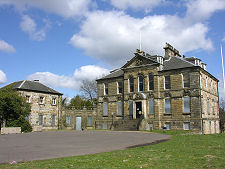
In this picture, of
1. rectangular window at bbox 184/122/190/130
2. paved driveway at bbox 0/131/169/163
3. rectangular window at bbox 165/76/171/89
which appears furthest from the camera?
rectangular window at bbox 165/76/171/89

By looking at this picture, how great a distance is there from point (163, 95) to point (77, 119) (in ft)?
57.3

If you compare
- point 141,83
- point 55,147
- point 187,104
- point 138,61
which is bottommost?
point 55,147

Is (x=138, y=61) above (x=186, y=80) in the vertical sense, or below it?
above

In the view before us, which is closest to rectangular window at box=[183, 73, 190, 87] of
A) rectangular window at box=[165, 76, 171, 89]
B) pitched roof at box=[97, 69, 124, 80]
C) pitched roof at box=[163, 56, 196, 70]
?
pitched roof at box=[163, 56, 196, 70]

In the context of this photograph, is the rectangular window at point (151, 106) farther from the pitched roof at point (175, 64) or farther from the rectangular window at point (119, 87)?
the rectangular window at point (119, 87)

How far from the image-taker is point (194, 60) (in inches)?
1401

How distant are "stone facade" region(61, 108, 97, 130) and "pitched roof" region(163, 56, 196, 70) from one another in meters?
16.9

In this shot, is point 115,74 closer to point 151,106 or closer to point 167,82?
point 151,106

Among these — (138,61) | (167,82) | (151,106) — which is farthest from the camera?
(138,61)

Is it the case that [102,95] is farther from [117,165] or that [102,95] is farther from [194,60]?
[117,165]

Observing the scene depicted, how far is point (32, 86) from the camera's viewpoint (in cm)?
4172

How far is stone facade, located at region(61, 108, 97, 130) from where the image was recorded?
4400cm

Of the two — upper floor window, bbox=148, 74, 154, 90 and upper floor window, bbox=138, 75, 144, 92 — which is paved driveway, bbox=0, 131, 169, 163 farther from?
upper floor window, bbox=138, 75, 144, 92

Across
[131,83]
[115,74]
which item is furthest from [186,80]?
[115,74]
